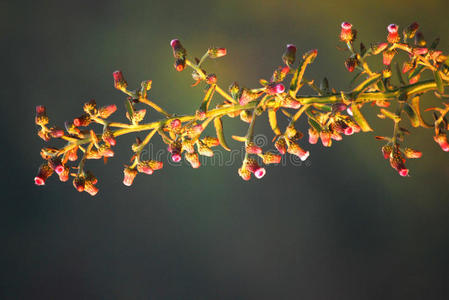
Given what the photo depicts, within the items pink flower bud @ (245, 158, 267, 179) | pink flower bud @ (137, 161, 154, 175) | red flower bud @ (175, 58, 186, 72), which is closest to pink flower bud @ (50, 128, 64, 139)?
pink flower bud @ (137, 161, 154, 175)

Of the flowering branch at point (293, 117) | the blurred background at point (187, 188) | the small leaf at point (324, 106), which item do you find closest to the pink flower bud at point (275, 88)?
the flowering branch at point (293, 117)

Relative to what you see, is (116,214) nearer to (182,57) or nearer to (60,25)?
(60,25)

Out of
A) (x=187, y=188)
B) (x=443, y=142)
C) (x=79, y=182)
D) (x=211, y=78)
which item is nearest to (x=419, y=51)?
(x=443, y=142)

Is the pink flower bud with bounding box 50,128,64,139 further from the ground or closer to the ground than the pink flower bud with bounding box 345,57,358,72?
closer to the ground

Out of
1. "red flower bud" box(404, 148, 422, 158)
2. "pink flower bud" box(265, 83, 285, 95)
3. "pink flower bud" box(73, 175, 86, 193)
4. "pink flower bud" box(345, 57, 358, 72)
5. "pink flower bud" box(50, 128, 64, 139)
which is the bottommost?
"pink flower bud" box(73, 175, 86, 193)

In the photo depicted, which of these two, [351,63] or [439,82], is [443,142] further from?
[351,63]

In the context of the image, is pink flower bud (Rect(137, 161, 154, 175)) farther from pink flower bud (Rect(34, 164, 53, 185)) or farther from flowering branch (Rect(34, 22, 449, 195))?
pink flower bud (Rect(34, 164, 53, 185))

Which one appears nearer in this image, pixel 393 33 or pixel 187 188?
pixel 393 33

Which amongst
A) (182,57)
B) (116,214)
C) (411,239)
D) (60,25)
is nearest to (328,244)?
(411,239)

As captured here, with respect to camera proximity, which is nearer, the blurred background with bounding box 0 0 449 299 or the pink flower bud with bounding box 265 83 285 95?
the pink flower bud with bounding box 265 83 285 95
